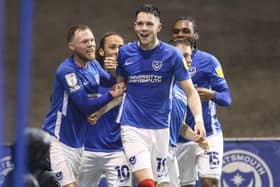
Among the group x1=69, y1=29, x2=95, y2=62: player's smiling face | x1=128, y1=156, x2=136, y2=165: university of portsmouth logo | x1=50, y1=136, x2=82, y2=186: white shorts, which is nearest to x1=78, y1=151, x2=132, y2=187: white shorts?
x1=50, y1=136, x2=82, y2=186: white shorts

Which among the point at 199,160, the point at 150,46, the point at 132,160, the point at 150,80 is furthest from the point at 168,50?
the point at 199,160

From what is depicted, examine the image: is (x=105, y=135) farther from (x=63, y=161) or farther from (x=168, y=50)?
(x=168, y=50)

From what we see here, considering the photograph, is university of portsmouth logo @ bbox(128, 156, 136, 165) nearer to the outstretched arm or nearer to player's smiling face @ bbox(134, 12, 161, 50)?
the outstretched arm

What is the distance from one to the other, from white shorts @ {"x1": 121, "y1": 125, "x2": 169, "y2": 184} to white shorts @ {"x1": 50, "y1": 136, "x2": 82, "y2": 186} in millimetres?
815

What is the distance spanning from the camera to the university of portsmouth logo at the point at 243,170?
984cm

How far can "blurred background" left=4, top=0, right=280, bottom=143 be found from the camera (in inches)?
535

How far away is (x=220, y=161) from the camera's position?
8938mm

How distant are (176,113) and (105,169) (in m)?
0.77

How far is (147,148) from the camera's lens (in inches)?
306

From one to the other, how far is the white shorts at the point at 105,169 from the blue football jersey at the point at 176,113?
461mm

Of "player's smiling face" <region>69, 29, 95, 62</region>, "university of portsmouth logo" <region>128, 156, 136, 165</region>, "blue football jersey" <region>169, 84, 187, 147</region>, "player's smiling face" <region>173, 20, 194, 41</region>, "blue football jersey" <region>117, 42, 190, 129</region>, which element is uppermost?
"player's smiling face" <region>173, 20, 194, 41</region>

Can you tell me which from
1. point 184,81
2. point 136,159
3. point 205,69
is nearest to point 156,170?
point 136,159

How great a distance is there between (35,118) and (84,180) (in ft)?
16.7

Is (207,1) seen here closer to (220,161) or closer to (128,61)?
(220,161)
